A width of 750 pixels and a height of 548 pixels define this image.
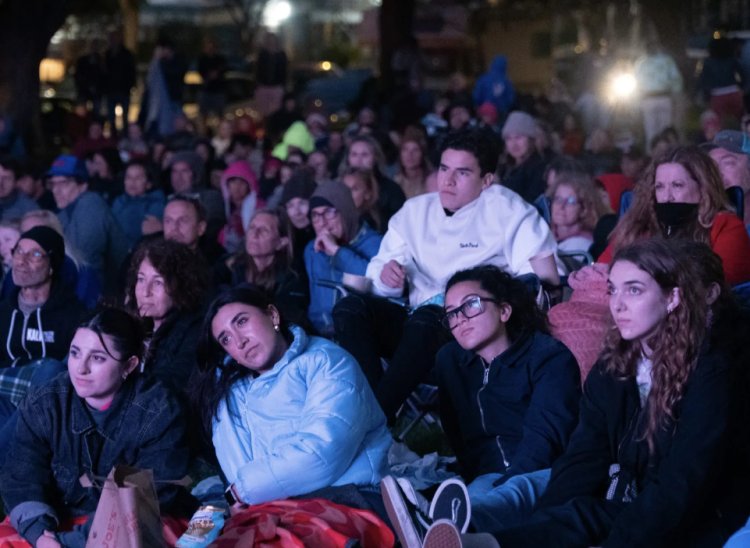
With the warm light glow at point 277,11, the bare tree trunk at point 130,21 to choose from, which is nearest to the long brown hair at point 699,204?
the bare tree trunk at point 130,21

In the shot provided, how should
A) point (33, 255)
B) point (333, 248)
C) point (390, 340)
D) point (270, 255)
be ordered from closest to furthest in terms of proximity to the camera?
1. point (390, 340)
2. point (33, 255)
3. point (333, 248)
4. point (270, 255)

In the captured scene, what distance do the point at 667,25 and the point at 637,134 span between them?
5586 mm

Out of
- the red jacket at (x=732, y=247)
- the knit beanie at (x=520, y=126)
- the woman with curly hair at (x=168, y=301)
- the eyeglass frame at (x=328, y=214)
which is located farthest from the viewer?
the knit beanie at (x=520, y=126)

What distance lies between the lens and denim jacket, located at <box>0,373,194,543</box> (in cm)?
536

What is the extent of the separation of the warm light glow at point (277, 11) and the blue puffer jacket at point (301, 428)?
1993 inches

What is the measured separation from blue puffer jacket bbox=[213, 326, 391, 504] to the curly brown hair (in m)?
1.20

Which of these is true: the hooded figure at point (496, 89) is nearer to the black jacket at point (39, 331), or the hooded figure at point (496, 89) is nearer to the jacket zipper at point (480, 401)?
the black jacket at point (39, 331)

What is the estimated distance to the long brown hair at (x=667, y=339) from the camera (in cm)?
475

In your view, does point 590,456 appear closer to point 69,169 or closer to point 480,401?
point 480,401

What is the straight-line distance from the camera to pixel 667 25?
25.6m

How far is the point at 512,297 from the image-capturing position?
6.02 metres

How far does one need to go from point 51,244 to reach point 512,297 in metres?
2.83

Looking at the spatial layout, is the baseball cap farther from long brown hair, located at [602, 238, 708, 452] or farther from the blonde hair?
long brown hair, located at [602, 238, 708, 452]

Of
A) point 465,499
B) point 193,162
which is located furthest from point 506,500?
point 193,162
